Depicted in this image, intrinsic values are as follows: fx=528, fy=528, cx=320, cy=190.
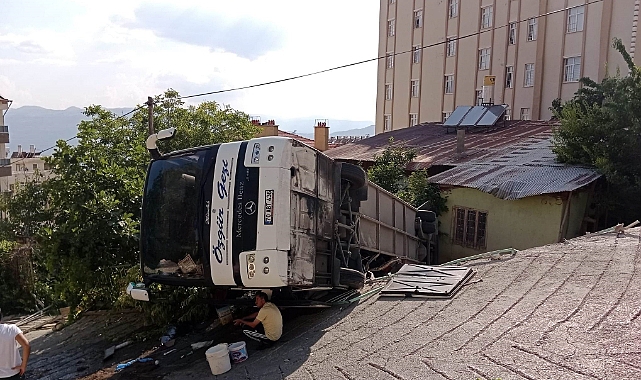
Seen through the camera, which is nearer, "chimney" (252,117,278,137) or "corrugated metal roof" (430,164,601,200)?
"corrugated metal roof" (430,164,601,200)

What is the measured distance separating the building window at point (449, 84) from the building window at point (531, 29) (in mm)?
6699

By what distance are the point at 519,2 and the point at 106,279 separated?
28.6m

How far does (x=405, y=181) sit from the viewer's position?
17.1 metres

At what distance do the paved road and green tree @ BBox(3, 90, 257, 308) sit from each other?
11.7 ft

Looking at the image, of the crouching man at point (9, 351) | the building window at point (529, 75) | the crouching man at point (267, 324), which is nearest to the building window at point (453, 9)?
the building window at point (529, 75)

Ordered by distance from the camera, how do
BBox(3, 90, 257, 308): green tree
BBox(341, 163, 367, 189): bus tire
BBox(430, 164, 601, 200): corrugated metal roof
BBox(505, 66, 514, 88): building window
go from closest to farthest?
BBox(341, 163, 367, 189): bus tire
BBox(3, 90, 257, 308): green tree
BBox(430, 164, 601, 200): corrugated metal roof
BBox(505, 66, 514, 88): building window

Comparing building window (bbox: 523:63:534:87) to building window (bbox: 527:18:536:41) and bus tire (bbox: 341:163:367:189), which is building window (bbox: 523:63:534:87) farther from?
bus tire (bbox: 341:163:367:189)

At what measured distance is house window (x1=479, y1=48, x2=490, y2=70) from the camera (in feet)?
108

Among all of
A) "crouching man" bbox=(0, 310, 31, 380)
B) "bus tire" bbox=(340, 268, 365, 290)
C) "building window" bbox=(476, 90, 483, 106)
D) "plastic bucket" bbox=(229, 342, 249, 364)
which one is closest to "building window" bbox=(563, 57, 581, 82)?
"building window" bbox=(476, 90, 483, 106)

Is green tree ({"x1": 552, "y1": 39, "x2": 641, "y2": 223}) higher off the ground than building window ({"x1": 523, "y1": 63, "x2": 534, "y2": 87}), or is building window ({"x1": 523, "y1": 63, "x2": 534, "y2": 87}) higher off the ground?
building window ({"x1": 523, "y1": 63, "x2": 534, "y2": 87})

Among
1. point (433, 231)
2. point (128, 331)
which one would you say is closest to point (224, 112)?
point (433, 231)

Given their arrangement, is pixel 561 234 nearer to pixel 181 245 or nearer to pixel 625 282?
pixel 625 282

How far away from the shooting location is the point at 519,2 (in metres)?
30.4

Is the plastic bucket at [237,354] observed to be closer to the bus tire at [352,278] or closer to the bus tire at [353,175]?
the bus tire at [352,278]
